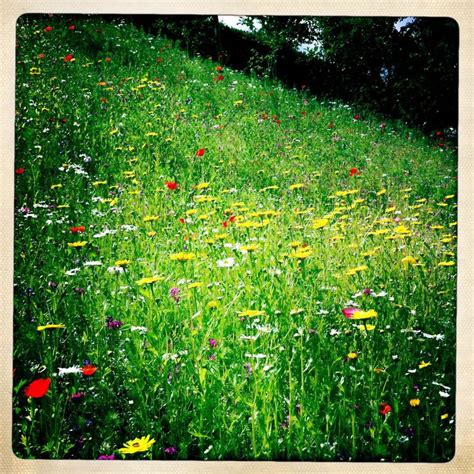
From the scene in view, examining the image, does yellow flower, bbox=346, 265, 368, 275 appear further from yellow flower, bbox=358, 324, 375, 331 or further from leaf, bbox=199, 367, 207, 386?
leaf, bbox=199, 367, 207, 386

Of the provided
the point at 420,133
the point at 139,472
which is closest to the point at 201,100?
the point at 420,133

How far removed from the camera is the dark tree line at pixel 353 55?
1.75 m

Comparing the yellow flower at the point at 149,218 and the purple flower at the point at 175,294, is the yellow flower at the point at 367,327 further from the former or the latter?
the yellow flower at the point at 149,218

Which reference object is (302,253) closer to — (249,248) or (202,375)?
(249,248)

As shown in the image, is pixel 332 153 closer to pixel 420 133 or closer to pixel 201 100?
pixel 420 133

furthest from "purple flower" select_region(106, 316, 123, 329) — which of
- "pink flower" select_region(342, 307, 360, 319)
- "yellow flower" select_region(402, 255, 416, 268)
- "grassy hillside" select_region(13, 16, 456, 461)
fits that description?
"yellow flower" select_region(402, 255, 416, 268)

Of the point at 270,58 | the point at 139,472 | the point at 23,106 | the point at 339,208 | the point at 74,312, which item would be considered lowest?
the point at 139,472

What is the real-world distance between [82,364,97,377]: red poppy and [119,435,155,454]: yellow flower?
0.72ft

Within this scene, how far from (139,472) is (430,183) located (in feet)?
4.03

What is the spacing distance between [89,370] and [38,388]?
16 centimetres

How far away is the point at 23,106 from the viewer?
1.77 meters

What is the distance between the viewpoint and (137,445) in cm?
156

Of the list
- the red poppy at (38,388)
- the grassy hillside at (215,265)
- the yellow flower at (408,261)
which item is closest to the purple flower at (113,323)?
the grassy hillside at (215,265)

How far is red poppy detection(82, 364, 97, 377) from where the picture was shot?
62.4 inches
